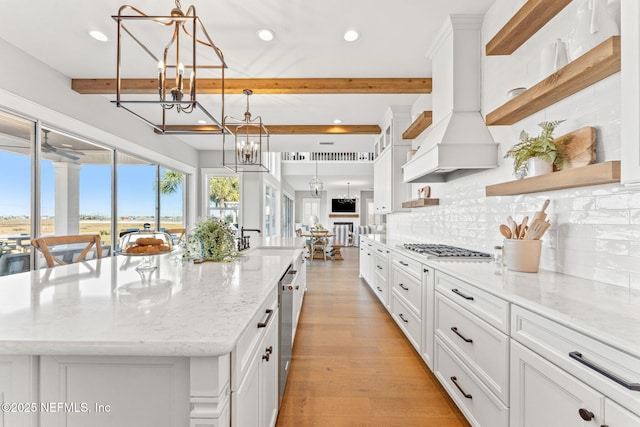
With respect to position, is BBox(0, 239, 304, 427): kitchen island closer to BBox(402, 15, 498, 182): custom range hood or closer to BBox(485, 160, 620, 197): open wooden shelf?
BBox(485, 160, 620, 197): open wooden shelf

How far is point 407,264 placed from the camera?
109 inches

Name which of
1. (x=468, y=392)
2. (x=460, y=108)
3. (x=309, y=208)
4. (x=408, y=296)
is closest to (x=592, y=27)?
(x=460, y=108)

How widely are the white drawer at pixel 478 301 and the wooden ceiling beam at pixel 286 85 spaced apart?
2.34 metres

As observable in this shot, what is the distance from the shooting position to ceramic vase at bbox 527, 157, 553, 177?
5.51 ft

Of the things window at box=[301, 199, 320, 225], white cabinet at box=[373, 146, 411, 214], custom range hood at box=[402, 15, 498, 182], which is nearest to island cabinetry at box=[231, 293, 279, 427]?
custom range hood at box=[402, 15, 498, 182]

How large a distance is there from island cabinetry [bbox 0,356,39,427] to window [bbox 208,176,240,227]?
6767 mm

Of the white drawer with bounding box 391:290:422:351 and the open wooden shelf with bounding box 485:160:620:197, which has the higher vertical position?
the open wooden shelf with bounding box 485:160:620:197

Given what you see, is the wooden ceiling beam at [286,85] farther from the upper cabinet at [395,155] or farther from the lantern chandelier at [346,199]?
the lantern chandelier at [346,199]

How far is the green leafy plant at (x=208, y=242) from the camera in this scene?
1.94 m

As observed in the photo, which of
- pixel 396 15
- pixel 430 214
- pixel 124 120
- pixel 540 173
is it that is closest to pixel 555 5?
pixel 540 173

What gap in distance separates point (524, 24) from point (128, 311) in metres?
2.49

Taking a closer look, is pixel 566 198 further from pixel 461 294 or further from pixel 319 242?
pixel 319 242

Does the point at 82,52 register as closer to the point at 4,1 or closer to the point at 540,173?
the point at 4,1

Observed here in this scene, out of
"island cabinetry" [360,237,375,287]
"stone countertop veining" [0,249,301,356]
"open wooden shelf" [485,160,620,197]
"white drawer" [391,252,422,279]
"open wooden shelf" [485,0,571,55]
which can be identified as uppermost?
"open wooden shelf" [485,0,571,55]
